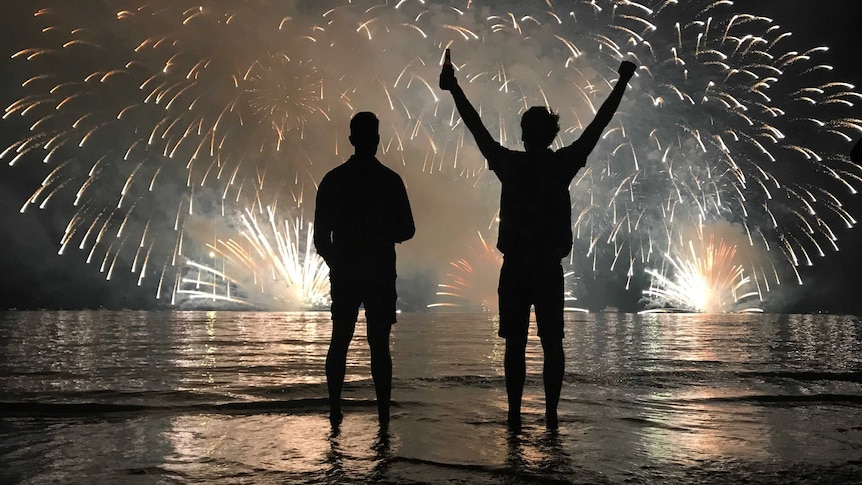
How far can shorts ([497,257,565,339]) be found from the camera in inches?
185

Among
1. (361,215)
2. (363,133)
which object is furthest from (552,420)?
(363,133)

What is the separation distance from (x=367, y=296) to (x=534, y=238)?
130 cm

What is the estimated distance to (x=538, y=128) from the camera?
4.98m

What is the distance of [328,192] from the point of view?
5047mm

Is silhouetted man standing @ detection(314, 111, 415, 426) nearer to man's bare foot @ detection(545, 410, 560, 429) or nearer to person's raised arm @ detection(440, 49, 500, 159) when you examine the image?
person's raised arm @ detection(440, 49, 500, 159)

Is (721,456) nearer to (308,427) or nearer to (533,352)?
(308,427)

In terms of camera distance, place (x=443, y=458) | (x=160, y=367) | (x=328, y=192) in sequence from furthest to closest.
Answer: (x=160, y=367) → (x=328, y=192) → (x=443, y=458)

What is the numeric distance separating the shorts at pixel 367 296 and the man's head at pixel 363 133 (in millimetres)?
998

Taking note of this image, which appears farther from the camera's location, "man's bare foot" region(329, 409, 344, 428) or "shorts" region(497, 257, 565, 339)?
"man's bare foot" region(329, 409, 344, 428)

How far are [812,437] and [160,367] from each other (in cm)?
860

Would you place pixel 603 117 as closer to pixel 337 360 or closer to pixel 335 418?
pixel 337 360

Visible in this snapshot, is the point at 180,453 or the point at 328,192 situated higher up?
the point at 328,192

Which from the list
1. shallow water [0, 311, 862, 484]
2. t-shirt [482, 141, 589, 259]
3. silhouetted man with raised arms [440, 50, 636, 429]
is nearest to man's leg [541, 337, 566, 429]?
silhouetted man with raised arms [440, 50, 636, 429]

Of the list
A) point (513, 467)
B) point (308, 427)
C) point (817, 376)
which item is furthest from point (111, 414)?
point (817, 376)
